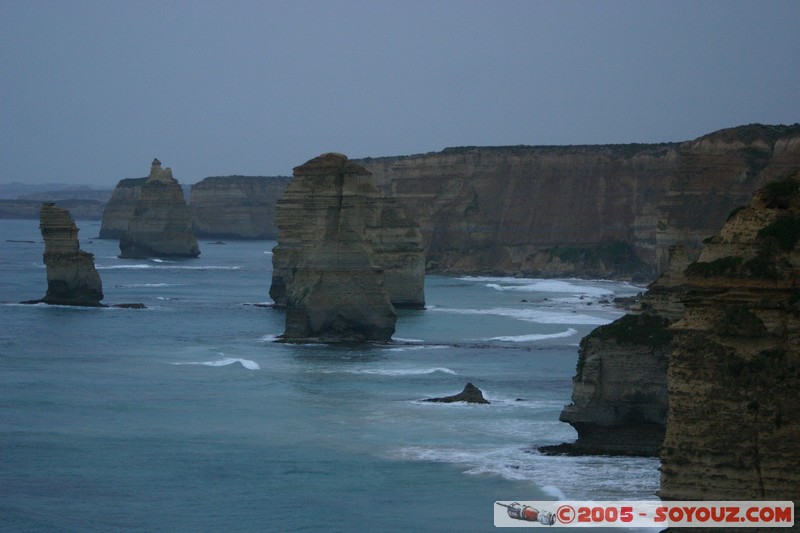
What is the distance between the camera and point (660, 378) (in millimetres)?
26219

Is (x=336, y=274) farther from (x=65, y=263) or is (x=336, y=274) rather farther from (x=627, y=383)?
(x=627, y=383)

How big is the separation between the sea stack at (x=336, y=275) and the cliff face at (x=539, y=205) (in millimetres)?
46628

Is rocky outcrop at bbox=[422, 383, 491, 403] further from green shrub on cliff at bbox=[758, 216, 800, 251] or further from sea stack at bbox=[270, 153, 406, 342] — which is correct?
green shrub on cliff at bbox=[758, 216, 800, 251]

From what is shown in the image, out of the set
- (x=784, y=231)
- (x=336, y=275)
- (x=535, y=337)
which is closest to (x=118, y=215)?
(x=535, y=337)

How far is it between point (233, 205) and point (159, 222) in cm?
6269

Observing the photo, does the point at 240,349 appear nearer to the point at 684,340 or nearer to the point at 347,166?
the point at 347,166

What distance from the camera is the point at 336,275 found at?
162ft

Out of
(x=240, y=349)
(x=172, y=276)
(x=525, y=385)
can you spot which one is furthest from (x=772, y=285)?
(x=172, y=276)

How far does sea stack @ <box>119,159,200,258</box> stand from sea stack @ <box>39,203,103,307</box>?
178 ft

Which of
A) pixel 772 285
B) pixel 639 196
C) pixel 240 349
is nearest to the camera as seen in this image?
pixel 772 285

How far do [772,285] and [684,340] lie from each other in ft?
Result: 3.67

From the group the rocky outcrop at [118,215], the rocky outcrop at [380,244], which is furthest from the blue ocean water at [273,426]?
the rocky outcrop at [118,215]

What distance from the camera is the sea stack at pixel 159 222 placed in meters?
119

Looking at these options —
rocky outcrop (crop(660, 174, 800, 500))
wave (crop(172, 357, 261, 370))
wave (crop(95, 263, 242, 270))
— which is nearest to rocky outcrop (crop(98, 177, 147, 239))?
wave (crop(95, 263, 242, 270))
